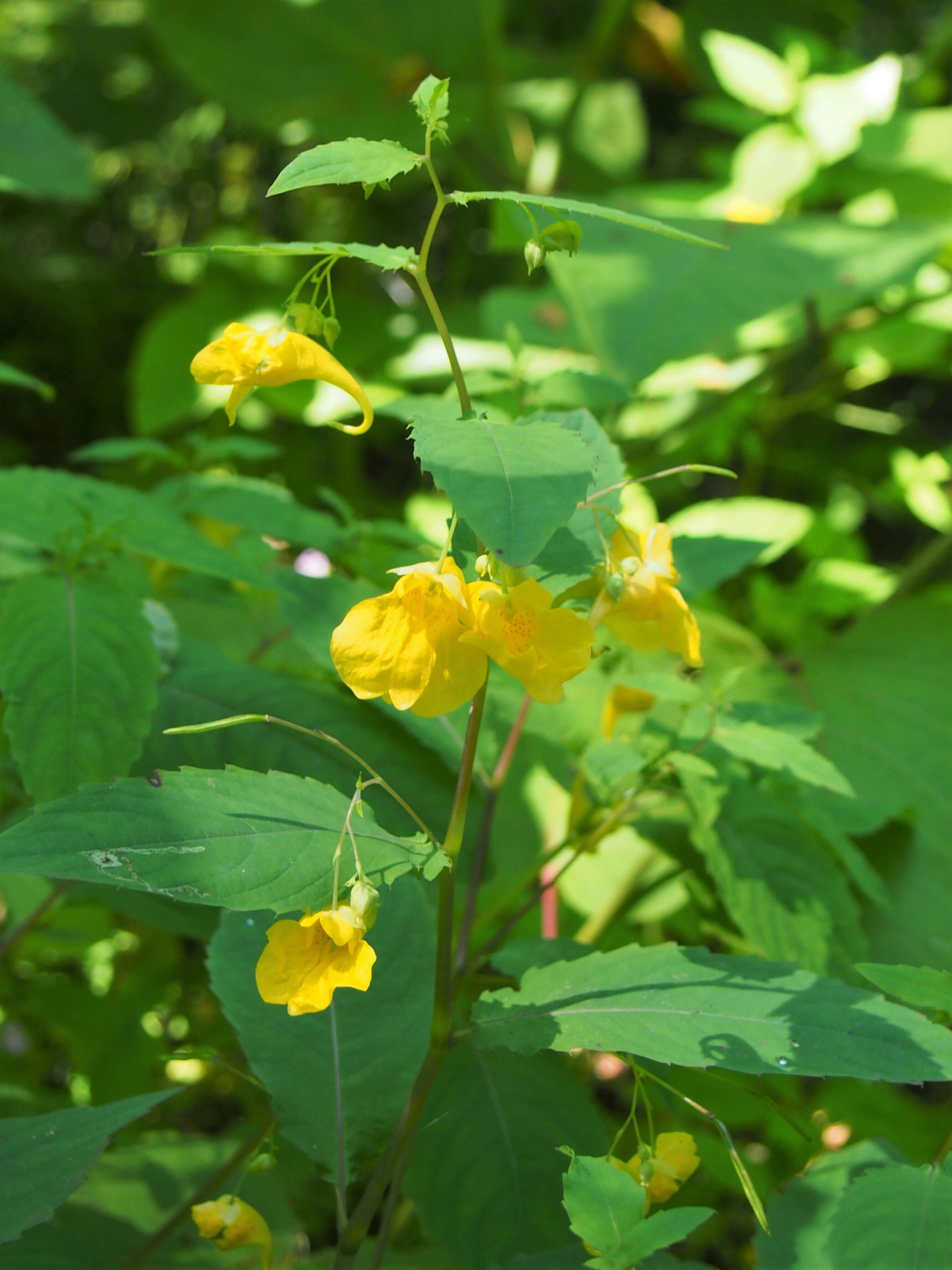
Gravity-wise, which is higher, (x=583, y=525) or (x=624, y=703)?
(x=583, y=525)

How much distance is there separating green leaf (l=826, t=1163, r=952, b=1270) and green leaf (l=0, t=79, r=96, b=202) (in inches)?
82.3

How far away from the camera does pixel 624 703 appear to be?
2.81ft

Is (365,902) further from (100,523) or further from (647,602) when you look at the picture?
(100,523)

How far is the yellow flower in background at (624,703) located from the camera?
85 cm

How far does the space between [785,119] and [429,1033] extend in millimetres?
1783

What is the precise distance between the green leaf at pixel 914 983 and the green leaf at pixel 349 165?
0.47m

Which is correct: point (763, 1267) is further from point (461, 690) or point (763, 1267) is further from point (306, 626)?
point (306, 626)

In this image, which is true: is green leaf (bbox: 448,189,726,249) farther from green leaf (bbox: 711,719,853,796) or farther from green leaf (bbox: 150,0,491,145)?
green leaf (bbox: 150,0,491,145)

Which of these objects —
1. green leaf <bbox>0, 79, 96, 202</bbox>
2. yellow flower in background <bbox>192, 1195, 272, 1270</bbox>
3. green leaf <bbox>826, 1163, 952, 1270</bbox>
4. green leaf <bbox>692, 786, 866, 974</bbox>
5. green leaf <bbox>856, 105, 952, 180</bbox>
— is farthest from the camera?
green leaf <bbox>0, 79, 96, 202</bbox>

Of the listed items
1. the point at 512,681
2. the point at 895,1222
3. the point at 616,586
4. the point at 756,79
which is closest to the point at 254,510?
the point at 512,681

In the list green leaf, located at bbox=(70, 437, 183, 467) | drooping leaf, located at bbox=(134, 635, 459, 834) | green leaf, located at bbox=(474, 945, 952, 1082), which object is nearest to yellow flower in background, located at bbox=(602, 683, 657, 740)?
drooping leaf, located at bbox=(134, 635, 459, 834)

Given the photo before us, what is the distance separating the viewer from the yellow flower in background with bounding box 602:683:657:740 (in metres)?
0.85

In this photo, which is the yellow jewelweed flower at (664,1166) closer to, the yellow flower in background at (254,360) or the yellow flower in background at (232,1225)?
the yellow flower in background at (232,1225)

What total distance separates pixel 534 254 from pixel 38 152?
6.51 ft
